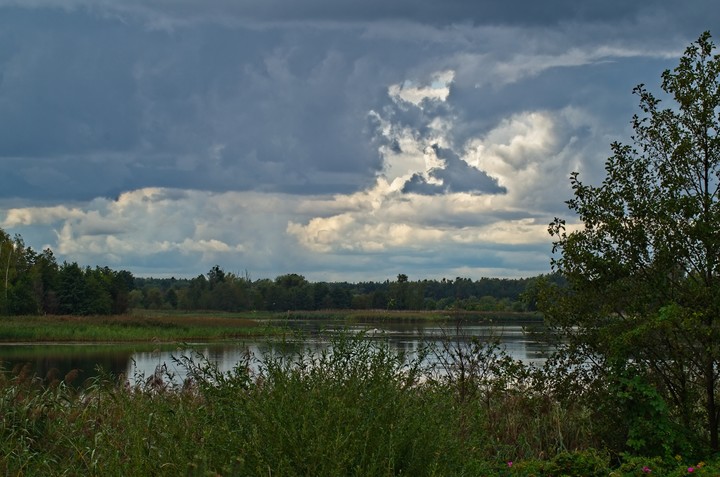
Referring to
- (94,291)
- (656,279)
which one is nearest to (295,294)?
(94,291)

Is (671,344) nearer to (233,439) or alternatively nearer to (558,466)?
(558,466)

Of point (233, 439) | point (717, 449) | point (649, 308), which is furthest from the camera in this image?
point (649, 308)

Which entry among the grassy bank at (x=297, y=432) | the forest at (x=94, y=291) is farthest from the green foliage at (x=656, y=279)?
the forest at (x=94, y=291)

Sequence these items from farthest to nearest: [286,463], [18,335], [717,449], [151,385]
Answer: [18,335] → [151,385] → [717,449] → [286,463]

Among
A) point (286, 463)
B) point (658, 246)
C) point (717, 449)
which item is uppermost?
point (658, 246)

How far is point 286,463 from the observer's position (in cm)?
517

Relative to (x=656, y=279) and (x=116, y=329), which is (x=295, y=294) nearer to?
(x=116, y=329)

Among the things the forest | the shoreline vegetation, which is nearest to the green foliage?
the shoreline vegetation

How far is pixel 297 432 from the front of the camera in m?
5.44

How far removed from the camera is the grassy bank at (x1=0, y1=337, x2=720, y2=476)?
5344mm

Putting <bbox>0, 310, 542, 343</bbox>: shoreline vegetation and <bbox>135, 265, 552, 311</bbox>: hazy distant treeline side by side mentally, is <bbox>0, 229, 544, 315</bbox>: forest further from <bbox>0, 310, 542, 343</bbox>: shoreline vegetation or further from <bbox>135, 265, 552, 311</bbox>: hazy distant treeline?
<bbox>0, 310, 542, 343</bbox>: shoreline vegetation

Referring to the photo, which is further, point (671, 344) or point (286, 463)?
point (671, 344)

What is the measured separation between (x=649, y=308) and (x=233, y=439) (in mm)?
6180


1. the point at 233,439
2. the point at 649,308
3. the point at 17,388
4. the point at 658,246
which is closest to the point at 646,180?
the point at 658,246
